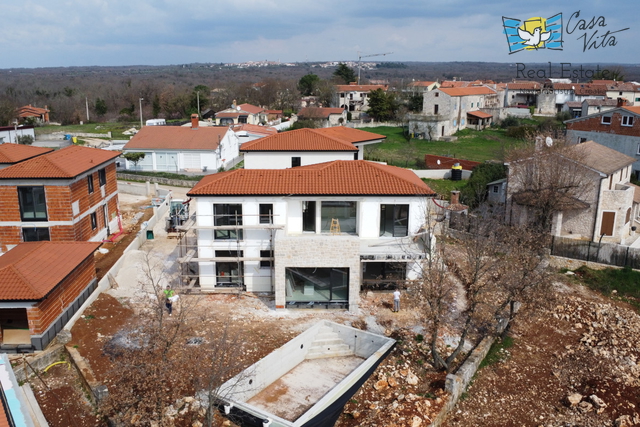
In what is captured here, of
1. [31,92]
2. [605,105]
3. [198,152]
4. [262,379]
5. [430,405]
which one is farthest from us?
[31,92]

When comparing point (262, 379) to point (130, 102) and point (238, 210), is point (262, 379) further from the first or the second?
point (130, 102)

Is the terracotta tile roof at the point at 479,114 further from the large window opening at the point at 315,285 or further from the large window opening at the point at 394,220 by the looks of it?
the large window opening at the point at 315,285

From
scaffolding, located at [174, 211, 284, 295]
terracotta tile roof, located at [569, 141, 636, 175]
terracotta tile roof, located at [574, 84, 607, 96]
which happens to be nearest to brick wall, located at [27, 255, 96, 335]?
scaffolding, located at [174, 211, 284, 295]

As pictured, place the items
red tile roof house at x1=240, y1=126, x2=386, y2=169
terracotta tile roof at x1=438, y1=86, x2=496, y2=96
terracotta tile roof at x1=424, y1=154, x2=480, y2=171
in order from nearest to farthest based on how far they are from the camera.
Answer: red tile roof house at x1=240, y1=126, x2=386, y2=169
terracotta tile roof at x1=424, y1=154, x2=480, y2=171
terracotta tile roof at x1=438, y1=86, x2=496, y2=96

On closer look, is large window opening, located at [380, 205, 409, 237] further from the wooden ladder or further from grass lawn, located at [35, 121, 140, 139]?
grass lawn, located at [35, 121, 140, 139]

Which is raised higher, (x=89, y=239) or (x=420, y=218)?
(x=420, y=218)

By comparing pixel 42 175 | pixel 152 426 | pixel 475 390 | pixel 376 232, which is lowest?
pixel 475 390

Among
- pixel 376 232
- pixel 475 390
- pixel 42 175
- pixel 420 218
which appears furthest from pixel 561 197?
pixel 42 175
